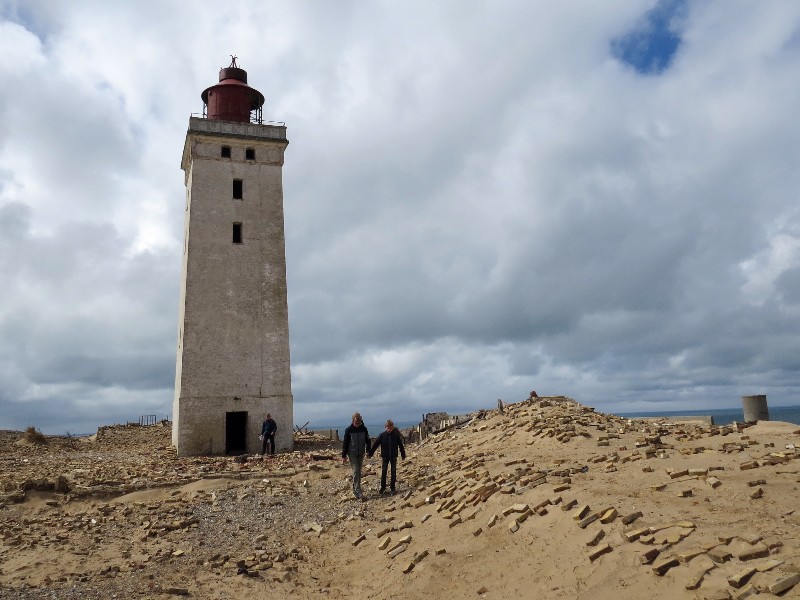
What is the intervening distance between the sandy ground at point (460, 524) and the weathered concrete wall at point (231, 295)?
23.5 feet

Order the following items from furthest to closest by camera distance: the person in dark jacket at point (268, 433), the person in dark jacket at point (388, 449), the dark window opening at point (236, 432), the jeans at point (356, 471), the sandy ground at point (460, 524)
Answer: the dark window opening at point (236, 432), the person in dark jacket at point (268, 433), the person in dark jacket at point (388, 449), the jeans at point (356, 471), the sandy ground at point (460, 524)

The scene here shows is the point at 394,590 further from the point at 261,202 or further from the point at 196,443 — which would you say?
the point at 261,202

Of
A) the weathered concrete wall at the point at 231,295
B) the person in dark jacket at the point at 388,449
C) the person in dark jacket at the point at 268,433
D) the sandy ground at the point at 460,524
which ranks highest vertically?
the weathered concrete wall at the point at 231,295

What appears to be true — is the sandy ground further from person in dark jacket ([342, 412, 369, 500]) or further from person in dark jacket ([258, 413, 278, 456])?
person in dark jacket ([258, 413, 278, 456])

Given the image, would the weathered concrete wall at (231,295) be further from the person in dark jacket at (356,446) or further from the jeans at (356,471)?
the jeans at (356,471)

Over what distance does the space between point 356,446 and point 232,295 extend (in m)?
14.4

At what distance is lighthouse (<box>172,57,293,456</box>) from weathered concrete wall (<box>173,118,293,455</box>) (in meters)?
0.04

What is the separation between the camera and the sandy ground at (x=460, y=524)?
25.8 feet

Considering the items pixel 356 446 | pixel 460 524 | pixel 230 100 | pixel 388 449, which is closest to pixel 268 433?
pixel 356 446

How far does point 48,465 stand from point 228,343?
8.31 m

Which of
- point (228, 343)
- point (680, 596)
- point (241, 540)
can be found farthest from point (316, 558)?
point (228, 343)

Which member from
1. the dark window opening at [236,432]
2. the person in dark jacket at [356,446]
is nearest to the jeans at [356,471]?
the person in dark jacket at [356,446]

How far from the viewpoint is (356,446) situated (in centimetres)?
1478

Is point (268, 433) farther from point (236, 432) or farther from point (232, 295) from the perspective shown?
point (232, 295)
